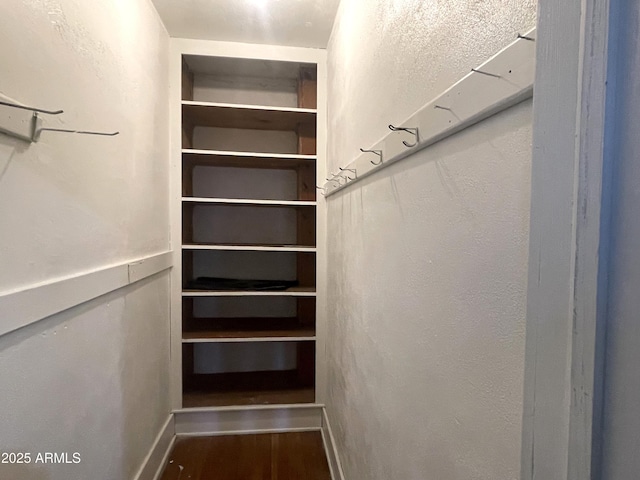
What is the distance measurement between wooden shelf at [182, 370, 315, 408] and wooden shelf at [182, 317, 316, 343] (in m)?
0.36

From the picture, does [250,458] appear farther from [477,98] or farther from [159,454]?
[477,98]

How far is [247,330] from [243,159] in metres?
1.08

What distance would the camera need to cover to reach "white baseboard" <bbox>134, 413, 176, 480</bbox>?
1.60 meters

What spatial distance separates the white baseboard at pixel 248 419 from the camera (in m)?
2.12

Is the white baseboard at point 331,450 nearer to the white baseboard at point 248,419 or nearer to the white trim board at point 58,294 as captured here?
the white baseboard at point 248,419

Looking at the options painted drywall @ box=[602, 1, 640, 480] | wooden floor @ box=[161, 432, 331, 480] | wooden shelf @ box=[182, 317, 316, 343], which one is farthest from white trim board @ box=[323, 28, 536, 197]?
wooden floor @ box=[161, 432, 331, 480]

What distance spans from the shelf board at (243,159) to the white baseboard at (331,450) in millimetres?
1560

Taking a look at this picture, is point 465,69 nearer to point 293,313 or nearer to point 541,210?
point 541,210

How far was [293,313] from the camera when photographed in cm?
257

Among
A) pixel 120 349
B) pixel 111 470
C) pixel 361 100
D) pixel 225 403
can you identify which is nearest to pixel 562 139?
pixel 361 100

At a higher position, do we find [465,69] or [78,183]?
[465,69]

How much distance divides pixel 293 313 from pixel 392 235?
176cm

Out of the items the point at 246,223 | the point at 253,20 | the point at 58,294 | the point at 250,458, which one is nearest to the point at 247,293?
the point at 246,223

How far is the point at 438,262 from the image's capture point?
2.29 feet
